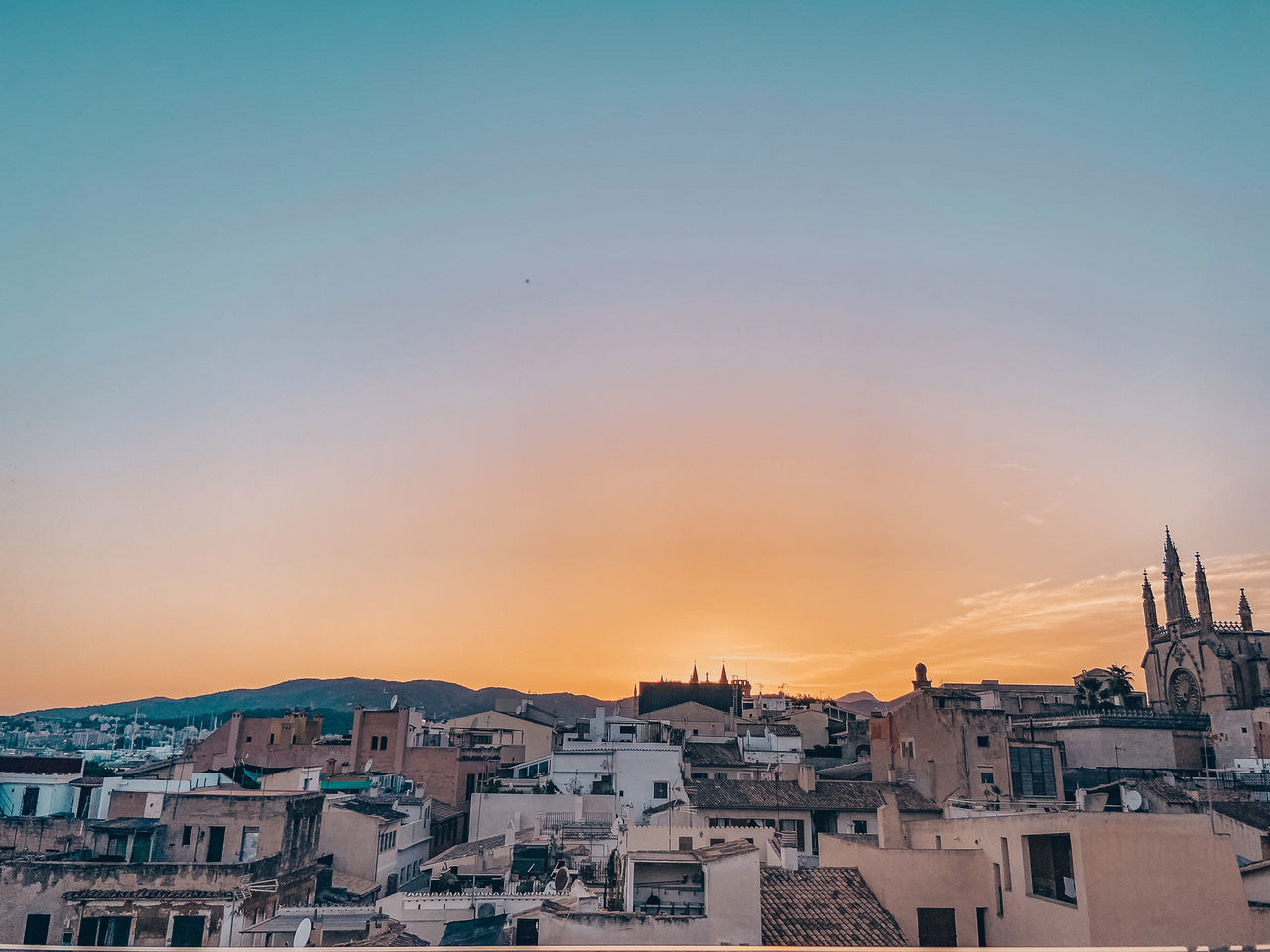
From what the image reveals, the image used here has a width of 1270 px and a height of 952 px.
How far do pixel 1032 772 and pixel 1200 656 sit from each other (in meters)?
42.7

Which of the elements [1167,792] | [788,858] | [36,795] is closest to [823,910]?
[788,858]

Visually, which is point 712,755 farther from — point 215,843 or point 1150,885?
point 1150,885

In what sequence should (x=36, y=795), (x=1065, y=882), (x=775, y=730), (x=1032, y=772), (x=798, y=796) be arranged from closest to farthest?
(x=1065, y=882) < (x=36, y=795) < (x=798, y=796) < (x=1032, y=772) < (x=775, y=730)

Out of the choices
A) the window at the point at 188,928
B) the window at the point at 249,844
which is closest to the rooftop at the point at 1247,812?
the window at the point at 188,928

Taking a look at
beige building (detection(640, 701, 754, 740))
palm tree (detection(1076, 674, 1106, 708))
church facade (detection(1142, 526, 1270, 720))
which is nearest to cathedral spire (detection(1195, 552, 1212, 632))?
church facade (detection(1142, 526, 1270, 720))

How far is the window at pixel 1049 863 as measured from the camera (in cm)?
1848

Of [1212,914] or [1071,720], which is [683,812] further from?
[1071,720]

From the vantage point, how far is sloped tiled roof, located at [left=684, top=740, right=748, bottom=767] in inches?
1825

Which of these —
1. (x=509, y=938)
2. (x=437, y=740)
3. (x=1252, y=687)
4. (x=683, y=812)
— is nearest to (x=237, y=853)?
(x=509, y=938)

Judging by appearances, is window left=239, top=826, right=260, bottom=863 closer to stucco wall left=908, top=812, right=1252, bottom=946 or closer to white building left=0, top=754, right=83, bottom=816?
white building left=0, top=754, right=83, bottom=816

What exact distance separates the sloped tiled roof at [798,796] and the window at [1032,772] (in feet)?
14.1

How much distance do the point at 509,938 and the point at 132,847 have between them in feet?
46.0

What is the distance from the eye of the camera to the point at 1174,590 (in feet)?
271

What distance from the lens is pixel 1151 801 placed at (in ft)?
103
